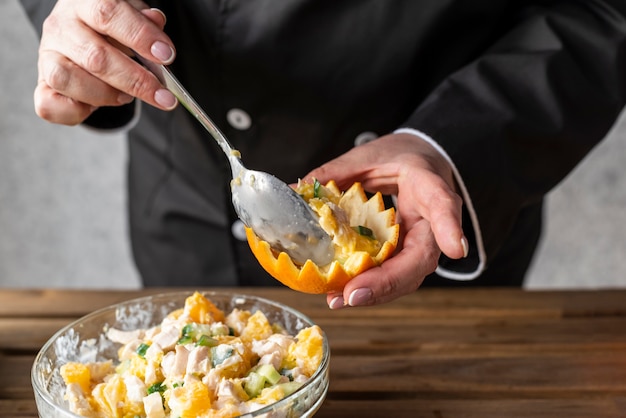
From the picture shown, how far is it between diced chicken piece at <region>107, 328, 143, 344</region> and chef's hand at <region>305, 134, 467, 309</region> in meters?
0.28

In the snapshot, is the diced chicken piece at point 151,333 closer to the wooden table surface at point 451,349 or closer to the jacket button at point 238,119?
the wooden table surface at point 451,349

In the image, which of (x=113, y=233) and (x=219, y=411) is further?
(x=113, y=233)

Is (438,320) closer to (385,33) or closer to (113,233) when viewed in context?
(385,33)

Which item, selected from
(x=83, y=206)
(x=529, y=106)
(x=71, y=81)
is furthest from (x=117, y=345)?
(x=83, y=206)

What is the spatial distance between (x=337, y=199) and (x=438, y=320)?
384 millimetres

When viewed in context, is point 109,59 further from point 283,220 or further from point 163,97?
point 283,220

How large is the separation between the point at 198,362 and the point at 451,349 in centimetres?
50

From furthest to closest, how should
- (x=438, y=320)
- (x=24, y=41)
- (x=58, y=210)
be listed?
1. (x=58, y=210)
2. (x=24, y=41)
3. (x=438, y=320)

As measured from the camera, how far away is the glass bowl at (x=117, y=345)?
2.89 feet

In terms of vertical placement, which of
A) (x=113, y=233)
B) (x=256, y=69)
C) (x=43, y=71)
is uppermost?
(x=43, y=71)

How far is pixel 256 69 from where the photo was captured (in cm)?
146

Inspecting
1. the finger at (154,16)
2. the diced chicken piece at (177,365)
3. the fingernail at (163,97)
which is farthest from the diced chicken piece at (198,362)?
the finger at (154,16)

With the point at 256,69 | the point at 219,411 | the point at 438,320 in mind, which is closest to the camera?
the point at 219,411

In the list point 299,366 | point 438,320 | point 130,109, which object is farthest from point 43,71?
point 438,320
